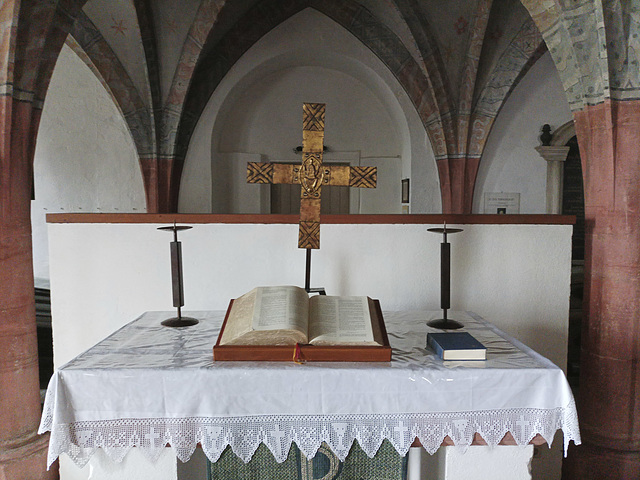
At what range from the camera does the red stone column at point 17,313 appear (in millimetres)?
3291

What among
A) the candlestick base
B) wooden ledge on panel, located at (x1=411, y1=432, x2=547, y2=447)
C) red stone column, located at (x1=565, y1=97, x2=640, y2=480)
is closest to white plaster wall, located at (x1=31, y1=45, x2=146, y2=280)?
the candlestick base

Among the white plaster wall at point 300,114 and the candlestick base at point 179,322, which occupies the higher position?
the white plaster wall at point 300,114

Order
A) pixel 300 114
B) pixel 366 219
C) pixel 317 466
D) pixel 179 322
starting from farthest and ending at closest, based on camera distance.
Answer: pixel 300 114
pixel 366 219
pixel 179 322
pixel 317 466

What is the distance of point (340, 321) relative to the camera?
2285 millimetres

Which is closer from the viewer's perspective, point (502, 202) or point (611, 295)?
point (611, 295)

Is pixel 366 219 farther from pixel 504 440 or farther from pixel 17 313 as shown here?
pixel 17 313

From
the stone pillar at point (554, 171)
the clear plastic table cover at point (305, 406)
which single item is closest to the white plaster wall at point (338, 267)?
the clear plastic table cover at point (305, 406)

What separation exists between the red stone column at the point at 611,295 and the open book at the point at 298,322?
6.16 ft

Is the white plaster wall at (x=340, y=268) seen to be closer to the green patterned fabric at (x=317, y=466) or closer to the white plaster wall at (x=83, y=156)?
the green patterned fabric at (x=317, y=466)

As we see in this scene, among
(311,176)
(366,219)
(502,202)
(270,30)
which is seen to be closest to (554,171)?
(502,202)

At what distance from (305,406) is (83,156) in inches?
288

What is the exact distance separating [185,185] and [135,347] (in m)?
5.83

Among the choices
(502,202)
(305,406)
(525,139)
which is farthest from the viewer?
(502,202)

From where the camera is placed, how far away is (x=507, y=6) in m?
6.45
